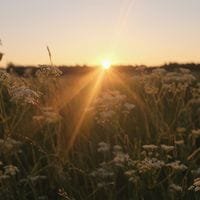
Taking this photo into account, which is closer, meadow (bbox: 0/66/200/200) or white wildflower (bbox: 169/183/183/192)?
white wildflower (bbox: 169/183/183/192)

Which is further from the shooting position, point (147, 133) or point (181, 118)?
point (181, 118)

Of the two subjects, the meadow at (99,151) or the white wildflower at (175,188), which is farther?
the meadow at (99,151)

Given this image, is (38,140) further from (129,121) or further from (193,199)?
(193,199)

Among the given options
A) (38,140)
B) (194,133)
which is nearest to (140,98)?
(38,140)

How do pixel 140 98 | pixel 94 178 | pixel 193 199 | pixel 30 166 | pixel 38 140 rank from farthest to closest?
1. pixel 140 98
2. pixel 38 140
3. pixel 30 166
4. pixel 94 178
5. pixel 193 199

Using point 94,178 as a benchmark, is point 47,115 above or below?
above

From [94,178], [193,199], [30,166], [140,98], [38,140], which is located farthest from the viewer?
[140,98]

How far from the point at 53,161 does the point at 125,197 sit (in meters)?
0.82

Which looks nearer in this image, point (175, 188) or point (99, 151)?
point (175, 188)

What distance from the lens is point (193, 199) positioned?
5633 millimetres

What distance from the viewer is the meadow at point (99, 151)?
5629 millimetres

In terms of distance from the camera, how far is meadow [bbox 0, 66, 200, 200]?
18.5ft

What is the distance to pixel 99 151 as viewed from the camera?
6.61m

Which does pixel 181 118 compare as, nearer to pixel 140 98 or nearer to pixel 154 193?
pixel 140 98
